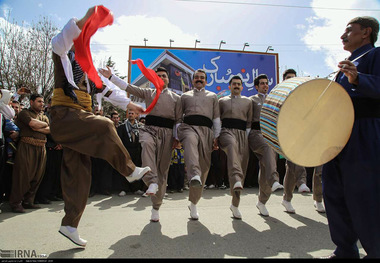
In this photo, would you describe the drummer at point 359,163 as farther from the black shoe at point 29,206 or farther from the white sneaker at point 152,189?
the black shoe at point 29,206

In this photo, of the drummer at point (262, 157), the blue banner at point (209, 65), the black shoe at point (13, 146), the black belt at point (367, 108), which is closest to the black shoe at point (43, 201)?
the black shoe at point (13, 146)

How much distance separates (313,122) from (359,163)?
0.44 meters

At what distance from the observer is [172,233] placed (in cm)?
303

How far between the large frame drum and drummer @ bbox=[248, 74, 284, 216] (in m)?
1.25

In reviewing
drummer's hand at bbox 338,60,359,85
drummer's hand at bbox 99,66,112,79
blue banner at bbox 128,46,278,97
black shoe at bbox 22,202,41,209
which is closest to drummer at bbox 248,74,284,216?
drummer's hand at bbox 338,60,359,85

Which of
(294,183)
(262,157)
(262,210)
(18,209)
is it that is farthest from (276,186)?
(18,209)

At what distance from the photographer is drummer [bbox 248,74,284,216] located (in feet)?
11.7

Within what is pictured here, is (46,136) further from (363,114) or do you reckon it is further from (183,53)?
(183,53)

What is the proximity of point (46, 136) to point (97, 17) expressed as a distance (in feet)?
11.2

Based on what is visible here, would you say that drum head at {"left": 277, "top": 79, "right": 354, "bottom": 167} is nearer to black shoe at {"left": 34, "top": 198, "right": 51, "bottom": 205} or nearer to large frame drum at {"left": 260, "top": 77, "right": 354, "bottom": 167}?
large frame drum at {"left": 260, "top": 77, "right": 354, "bottom": 167}

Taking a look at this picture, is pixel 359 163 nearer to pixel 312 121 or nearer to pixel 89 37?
pixel 312 121

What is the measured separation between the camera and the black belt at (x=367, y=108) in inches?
81.6

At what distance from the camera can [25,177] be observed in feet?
13.9

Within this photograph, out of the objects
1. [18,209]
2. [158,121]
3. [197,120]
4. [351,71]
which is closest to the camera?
[351,71]
